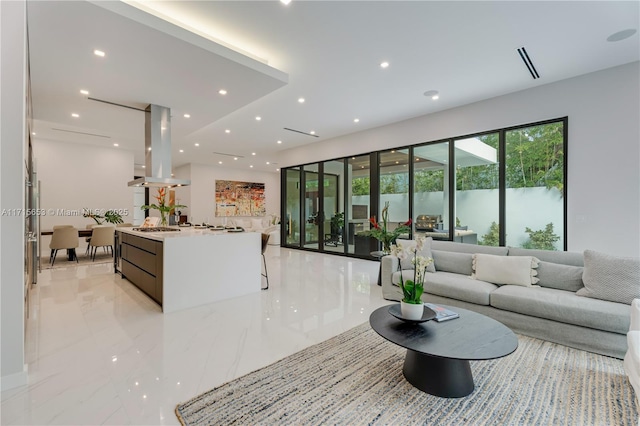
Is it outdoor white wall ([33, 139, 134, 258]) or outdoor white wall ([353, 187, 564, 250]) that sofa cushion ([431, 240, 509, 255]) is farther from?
outdoor white wall ([33, 139, 134, 258])

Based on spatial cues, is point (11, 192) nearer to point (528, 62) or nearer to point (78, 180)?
point (528, 62)

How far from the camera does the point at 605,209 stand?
4.12 metres

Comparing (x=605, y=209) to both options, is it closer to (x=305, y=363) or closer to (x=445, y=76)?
(x=445, y=76)

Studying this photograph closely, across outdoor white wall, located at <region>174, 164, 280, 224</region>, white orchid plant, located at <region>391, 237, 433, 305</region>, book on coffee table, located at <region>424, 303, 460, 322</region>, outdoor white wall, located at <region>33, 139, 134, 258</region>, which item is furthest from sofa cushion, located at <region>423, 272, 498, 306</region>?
outdoor white wall, located at <region>174, 164, 280, 224</region>

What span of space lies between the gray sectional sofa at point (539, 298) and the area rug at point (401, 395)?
190mm

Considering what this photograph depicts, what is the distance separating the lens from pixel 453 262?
13.1ft

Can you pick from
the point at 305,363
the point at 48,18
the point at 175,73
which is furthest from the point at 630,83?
the point at 48,18

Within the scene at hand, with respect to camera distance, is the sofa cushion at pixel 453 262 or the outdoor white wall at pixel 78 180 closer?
the sofa cushion at pixel 453 262

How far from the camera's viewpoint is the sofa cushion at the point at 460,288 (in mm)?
3184

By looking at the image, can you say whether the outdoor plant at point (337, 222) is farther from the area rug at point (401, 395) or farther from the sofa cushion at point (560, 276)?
the area rug at point (401, 395)

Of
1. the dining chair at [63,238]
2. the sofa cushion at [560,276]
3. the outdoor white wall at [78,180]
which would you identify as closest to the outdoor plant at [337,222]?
the sofa cushion at [560,276]

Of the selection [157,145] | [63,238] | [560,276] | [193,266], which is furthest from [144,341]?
[63,238]

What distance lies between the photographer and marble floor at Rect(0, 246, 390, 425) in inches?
73.5

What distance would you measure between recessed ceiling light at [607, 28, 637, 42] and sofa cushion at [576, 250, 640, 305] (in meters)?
2.56
